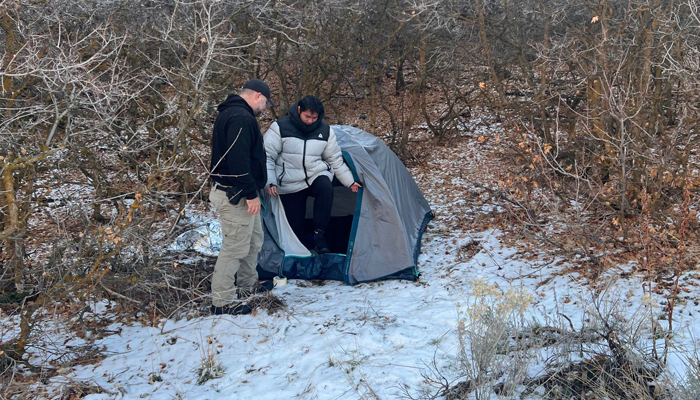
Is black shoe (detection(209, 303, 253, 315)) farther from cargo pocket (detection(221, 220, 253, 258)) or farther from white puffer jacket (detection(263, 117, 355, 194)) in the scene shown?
white puffer jacket (detection(263, 117, 355, 194))

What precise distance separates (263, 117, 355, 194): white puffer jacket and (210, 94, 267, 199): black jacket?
34.1 inches

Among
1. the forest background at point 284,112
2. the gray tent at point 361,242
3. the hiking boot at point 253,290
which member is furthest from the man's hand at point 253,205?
the gray tent at point 361,242

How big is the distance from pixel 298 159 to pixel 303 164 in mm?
62

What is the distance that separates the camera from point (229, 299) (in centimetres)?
411

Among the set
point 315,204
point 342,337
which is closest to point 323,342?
point 342,337

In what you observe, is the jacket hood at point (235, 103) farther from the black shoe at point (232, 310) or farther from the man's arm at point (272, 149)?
the black shoe at point (232, 310)

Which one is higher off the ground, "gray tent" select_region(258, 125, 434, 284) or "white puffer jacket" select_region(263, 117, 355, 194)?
"white puffer jacket" select_region(263, 117, 355, 194)

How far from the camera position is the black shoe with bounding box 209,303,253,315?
13.5ft

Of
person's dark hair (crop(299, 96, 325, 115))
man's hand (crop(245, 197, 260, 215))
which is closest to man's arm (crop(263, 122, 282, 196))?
person's dark hair (crop(299, 96, 325, 115))

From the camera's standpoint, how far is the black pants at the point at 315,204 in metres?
4.93

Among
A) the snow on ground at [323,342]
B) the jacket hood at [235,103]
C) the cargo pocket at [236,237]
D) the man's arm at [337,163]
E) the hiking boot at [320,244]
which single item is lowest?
the snow on ground at [323,342]

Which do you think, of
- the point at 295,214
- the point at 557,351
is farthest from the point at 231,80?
the point at 557,351

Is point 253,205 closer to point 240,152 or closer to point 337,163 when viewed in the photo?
point 240,152

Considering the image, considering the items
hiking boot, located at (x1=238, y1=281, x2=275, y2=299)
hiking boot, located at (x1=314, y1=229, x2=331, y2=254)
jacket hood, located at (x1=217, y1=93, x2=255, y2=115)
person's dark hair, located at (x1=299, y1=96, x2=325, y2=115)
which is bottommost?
hiking boot, located at (x1=238, y1=281, x2=275, y2=299)
